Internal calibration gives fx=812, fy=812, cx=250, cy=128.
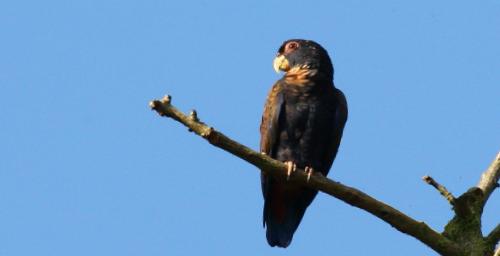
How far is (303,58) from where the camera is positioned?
6723 millimetres

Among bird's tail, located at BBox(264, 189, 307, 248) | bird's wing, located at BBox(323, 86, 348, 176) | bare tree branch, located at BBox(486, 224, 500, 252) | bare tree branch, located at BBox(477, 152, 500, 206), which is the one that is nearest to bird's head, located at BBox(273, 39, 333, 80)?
bird's wing, located at BBox(323, 86, 348, 176)

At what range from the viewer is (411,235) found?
14.1 feet

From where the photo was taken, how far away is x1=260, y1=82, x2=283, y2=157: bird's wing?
612 centimetres

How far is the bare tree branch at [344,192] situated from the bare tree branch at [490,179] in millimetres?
416

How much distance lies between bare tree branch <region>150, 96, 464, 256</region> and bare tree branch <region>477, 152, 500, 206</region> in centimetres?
42

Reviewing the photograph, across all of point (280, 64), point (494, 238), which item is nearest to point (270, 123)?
point (280, 64)

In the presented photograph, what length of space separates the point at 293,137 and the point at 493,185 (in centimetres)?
192

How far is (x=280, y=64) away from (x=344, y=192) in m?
2.82

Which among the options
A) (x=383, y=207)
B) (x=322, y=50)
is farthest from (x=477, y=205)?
(x=322, y=50)

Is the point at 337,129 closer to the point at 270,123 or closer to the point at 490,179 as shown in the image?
the point at 270,123

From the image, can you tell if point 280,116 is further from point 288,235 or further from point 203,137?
point 203,137

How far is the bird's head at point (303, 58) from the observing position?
6.59 metres

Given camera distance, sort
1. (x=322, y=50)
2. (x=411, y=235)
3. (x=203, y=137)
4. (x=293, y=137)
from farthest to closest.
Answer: (x=322, y=50)
(x=293, y=137)
(x=411, y=235)
(x=203, y=137)

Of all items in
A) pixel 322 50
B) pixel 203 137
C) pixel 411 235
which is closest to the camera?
pixel 203 137
